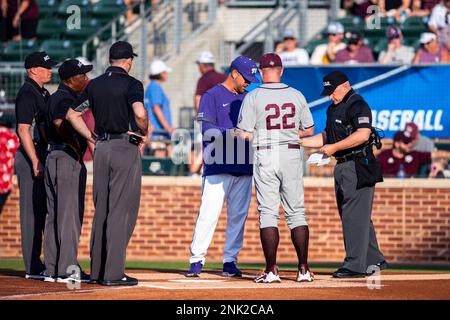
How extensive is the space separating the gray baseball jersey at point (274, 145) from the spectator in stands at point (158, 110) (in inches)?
250

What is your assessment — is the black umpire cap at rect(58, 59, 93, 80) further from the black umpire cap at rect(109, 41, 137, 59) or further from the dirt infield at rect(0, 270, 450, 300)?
the dirt infield at rect(0, 270, 450, 300)

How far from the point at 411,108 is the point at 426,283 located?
18.2 feet

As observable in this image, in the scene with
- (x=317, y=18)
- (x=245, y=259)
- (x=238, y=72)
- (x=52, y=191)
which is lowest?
(x=245, y=259)

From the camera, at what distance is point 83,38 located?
20594mm

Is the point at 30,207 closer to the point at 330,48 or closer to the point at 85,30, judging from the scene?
the point at 330,48

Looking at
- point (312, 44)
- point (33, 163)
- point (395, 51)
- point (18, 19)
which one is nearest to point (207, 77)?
point (312, 44)

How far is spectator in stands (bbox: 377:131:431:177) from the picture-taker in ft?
52.4

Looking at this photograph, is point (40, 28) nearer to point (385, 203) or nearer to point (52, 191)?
point (385, 203)

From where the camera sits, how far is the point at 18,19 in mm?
21156

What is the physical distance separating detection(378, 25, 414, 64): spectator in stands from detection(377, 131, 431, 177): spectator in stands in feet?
4.66

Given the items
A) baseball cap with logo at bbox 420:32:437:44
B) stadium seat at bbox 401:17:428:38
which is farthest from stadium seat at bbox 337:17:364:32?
baseball cap with logo at bbox 420:32:437:44

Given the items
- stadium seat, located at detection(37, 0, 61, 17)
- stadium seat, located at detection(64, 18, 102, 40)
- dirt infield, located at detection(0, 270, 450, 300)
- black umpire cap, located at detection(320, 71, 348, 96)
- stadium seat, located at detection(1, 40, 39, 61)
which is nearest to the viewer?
dirt infield, located at detection(0, 270, 450, 300)

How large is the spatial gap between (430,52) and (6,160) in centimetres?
594

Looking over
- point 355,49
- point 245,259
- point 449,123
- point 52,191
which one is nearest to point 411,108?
point 449,123
